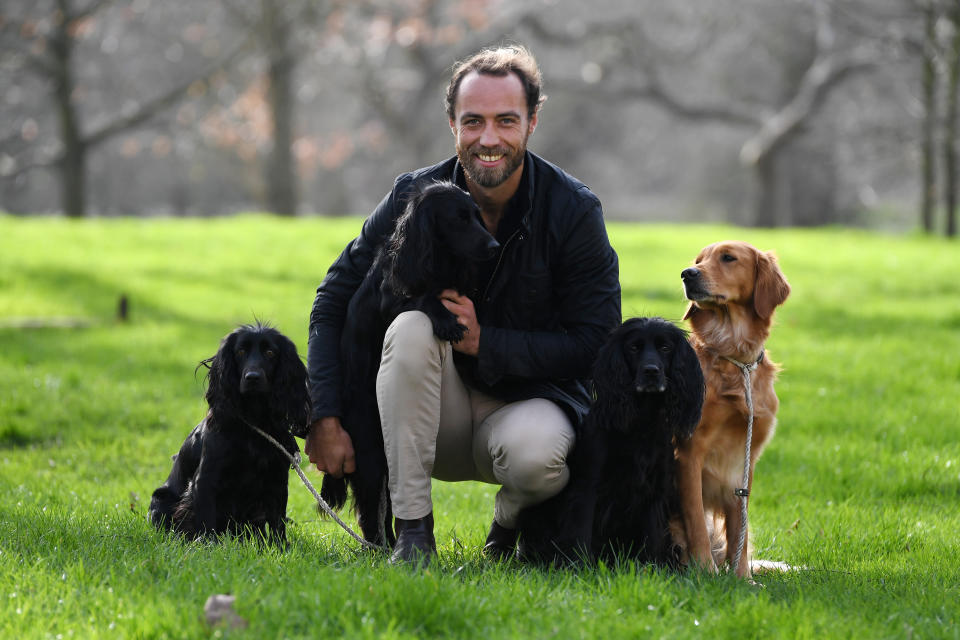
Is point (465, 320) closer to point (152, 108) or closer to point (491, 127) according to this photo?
point (491, 127)

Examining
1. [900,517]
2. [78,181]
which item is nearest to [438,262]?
[900,517]

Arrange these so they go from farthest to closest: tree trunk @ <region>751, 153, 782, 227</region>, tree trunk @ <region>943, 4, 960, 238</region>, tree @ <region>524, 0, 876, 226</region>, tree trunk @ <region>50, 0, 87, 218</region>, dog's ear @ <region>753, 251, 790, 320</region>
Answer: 1. tree trunk @ <region>751, 153, 782, 227</region>
2. tree @ <region>524, 0, 876, 226</region>
3. tree trunk @ <region>50, 0, 87, 218</region>
4. tree trunk @ <region>943, 4, 960, 238</region>
5. dog's ear @ <region>753, 251, 790, 320</region>

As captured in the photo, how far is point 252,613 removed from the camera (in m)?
2.58

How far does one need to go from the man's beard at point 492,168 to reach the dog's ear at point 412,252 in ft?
0.92

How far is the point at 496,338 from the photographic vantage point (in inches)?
137

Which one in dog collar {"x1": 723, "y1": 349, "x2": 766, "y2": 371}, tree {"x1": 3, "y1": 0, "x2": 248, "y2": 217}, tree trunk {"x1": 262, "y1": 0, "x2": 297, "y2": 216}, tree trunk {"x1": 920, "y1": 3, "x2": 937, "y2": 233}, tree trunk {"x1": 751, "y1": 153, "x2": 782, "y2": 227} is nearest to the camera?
dog collar {"x1": 723, "y1": 349, "x2": 766, "y2": 371}

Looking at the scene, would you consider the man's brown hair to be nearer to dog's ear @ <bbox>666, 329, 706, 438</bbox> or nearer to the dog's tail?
dog's ear @ <bbox>666, 329, 706, 438</bbox>

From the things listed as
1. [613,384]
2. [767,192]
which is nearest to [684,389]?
[613,384]

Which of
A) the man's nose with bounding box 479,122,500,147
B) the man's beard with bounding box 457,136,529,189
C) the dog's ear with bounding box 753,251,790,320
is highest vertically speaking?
the man's nose with bounding box 479,122,500,147

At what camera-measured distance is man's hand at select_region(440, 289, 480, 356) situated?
11.3ft

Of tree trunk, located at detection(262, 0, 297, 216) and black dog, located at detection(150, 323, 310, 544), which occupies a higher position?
tree trunk, located at detection(262, 0, 297, 216)

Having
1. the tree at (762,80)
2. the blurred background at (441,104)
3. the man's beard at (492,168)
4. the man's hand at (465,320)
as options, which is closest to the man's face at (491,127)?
the man's beard at (492,168)

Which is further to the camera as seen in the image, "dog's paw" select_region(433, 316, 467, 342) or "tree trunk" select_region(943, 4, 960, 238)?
"tree trunk" select_region(943, 4, 960, 238)

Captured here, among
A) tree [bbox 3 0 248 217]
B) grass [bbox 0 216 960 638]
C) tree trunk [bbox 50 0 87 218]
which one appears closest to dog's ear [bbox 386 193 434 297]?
grass [bbox 0 216 960 638]
